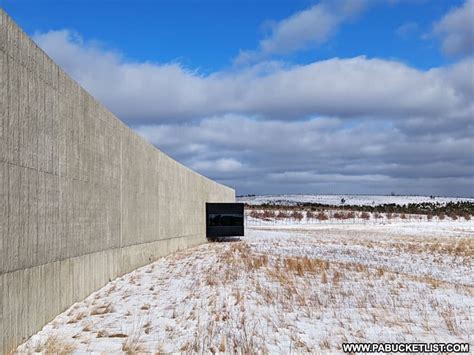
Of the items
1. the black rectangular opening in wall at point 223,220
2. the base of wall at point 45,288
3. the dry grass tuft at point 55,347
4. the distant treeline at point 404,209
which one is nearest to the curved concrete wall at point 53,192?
the base of wall at point 45,288

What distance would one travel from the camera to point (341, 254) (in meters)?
24.5

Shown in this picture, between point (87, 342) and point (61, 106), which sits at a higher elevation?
point (61, 106)

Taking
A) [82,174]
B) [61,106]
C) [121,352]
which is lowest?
[121,352]

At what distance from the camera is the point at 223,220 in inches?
1471

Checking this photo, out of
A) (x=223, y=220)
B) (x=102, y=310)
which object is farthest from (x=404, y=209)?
(x=102, y=310)

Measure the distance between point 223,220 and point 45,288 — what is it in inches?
1106

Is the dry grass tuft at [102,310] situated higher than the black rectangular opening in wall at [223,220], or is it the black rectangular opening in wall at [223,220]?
the black rectangular opening in wall at [223,220]

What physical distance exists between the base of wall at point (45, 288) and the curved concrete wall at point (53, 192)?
15mm

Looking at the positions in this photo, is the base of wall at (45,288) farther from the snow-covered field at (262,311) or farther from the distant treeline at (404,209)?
the distant treeline at (404,209)

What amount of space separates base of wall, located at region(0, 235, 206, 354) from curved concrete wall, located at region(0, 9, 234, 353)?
0.02m

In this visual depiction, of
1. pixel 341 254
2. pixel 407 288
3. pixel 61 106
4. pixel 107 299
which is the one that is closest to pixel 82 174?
pixel 61 106

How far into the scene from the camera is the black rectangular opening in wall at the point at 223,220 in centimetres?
3697

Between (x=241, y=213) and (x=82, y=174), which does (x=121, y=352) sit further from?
(x=241, y=213)

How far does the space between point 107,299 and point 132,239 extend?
5.22 meters
